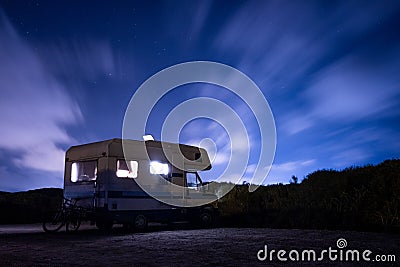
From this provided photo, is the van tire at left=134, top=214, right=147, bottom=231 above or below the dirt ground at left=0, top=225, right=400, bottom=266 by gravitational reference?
above

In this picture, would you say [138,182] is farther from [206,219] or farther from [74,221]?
[206,219]

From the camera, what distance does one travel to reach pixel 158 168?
14.7 metres

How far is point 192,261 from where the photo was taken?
264 inches

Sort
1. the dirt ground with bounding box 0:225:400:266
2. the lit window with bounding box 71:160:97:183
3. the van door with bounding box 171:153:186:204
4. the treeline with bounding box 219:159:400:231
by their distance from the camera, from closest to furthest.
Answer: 1. the dirt ground with bounding box 0:225:400:266
2. the treeline with bounding box 219:159:400:231
3. the lit window with bounding box 71:160:97:183
4. the van door with bounding box 171:153:186:204

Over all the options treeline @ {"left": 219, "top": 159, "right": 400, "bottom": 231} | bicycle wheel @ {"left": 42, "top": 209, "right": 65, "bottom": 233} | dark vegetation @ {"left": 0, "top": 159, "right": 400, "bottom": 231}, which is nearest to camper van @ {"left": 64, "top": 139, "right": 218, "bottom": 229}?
bicycle wheel @ {"left": 42, "top": 209, "right": 65, "bottom": 233}

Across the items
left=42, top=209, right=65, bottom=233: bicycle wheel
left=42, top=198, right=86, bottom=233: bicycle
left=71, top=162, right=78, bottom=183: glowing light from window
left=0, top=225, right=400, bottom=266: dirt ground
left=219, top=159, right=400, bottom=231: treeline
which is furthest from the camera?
left=71, top=162, right=78, bottom=183: glowing light from window

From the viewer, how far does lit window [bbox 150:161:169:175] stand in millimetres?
14516

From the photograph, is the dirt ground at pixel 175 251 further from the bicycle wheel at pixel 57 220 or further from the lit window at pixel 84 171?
the lit window at pixel 84 171

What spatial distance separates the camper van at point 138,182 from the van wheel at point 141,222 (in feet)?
0.11

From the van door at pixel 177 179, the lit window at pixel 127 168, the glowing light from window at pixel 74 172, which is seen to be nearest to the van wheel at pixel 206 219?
the van door at pixel 177 179

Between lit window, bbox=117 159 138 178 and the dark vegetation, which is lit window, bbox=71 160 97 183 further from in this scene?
the dark vegetation

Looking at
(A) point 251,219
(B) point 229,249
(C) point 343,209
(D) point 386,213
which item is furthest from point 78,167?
(D) point 386,213

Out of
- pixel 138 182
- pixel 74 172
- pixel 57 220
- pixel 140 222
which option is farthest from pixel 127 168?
pixel 57 220

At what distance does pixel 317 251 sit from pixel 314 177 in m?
8.63
